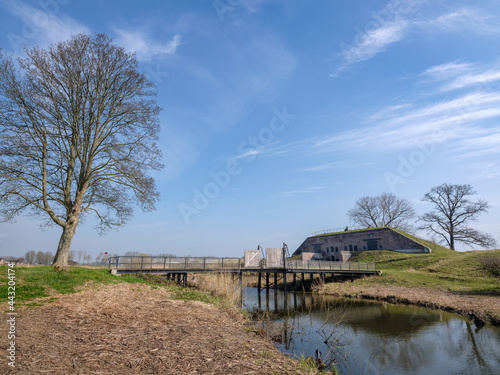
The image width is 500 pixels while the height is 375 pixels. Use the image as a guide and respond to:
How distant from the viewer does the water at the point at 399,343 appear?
8.77 metres

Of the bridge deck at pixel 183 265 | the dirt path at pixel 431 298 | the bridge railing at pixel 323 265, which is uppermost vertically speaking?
the bridge deck at pixel 183 265

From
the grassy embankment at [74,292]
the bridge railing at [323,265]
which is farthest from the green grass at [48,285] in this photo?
the bridge railing at [323,265]

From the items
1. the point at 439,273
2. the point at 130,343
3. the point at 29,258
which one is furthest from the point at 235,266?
the point at 29,258

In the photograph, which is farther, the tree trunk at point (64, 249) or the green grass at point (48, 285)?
the tree trunk at point (64, 249)

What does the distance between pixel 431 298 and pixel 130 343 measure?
21370mm

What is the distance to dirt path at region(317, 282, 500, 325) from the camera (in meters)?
14.6

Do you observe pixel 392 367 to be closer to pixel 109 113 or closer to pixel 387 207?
pixel 109 113

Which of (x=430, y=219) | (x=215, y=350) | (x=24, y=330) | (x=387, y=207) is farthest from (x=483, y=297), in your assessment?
(x=387, y=207)

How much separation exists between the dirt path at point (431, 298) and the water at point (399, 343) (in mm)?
915

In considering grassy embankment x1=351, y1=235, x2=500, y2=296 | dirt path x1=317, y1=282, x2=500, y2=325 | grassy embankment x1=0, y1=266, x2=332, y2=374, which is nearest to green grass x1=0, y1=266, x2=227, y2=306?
grassy embankment x1=0, y1=266, x2=332, y2=374

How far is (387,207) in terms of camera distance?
63906mm

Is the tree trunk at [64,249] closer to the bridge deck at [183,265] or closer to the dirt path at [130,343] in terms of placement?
the dirt path at [130,343]

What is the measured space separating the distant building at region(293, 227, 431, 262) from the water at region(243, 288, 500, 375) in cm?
2989

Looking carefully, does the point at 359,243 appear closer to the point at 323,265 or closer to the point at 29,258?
the point at 323,265
